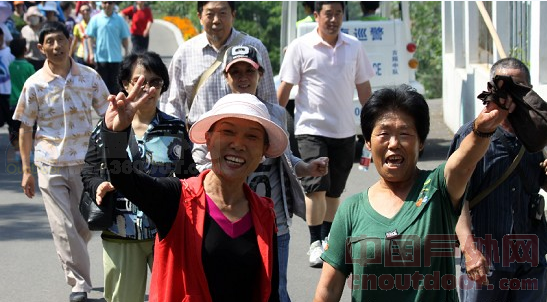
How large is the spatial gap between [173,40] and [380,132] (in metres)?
26.4

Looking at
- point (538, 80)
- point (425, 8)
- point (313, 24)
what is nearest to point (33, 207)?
point (313, 24)

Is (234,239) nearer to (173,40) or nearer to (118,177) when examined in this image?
(118,177)

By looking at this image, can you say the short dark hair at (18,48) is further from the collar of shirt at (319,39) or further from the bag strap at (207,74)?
the bag strap at (207,74)

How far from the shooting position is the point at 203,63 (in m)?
7.09

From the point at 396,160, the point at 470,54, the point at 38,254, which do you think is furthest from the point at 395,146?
the point at 470,54

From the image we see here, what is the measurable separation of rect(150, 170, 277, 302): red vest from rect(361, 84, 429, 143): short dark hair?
622mm

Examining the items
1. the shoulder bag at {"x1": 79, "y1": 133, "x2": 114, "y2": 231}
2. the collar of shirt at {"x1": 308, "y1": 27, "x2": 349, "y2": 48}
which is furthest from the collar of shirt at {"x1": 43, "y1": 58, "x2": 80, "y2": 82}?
the collar of shirt at {"x1": 308, "y1": 27, "x2": 349, "y2": 48}

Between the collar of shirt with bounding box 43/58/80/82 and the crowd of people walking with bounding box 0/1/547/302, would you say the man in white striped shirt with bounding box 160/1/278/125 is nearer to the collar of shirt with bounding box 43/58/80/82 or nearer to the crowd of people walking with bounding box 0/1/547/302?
the crowd of people walking with bounding box 0/1/547/302

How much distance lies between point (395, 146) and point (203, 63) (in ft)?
11.0

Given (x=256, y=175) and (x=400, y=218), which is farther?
(x=256, y=175)

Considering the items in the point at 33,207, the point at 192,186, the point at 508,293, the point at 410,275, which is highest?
the point at 192,186

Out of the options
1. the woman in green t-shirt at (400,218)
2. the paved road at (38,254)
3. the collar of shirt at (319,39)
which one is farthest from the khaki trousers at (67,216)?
the woman in green t-shirt at (400,218)

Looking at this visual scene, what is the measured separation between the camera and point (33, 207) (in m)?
11.3

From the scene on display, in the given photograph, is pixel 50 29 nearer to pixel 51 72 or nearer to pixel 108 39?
pixel 51 72
